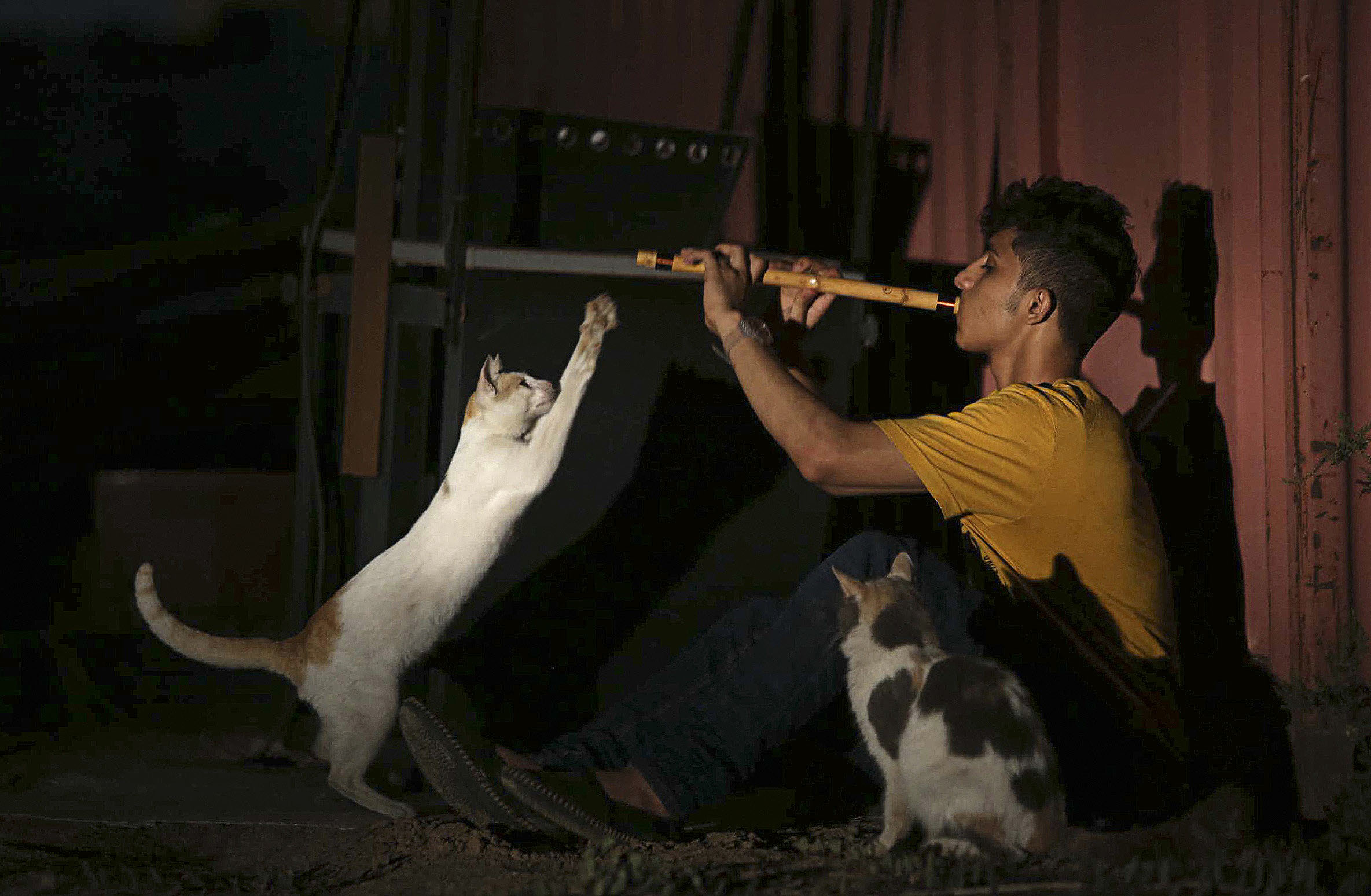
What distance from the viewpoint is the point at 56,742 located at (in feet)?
8.06

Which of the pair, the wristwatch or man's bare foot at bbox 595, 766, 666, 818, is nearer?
man's bare foot at bbox 595, 766, 666, 818

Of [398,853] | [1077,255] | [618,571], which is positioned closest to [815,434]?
[1077,255]

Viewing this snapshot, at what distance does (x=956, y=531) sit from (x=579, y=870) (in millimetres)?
1546

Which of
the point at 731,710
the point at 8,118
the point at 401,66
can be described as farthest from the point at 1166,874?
the point at 8,118

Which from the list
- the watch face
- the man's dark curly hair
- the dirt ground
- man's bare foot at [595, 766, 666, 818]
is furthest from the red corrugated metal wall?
man's bare foot at [595, 766, 666, 818]

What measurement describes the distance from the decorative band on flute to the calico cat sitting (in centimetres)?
66

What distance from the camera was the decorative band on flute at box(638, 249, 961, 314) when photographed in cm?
Result: 199

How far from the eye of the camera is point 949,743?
1439mm

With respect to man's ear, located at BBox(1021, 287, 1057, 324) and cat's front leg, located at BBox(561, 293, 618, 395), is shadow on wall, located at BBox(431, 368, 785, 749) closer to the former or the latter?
cat's front leg, located at BBox(561, 293, 618, 395)

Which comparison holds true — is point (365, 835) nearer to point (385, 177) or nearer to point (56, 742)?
point (56, 742)

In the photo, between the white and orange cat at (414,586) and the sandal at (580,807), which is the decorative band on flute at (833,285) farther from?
the sandal at (580,807)

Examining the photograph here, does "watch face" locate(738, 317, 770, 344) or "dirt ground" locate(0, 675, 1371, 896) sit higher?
"watch face" locate(738, 317, 770, 344)

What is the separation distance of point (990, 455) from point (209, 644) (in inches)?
58.4

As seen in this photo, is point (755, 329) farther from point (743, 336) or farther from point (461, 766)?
point (461, 766)
